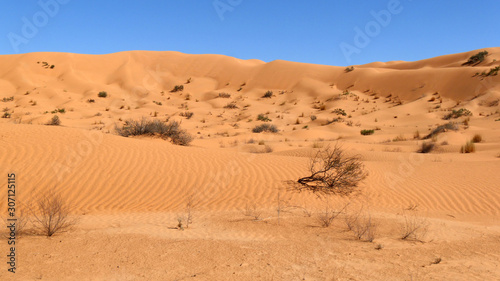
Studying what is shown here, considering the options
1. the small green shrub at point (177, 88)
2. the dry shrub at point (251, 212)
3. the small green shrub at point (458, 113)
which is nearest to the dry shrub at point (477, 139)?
the small green shrub at point (458, 113)

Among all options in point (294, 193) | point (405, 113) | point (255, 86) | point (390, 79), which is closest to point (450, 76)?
point (390, 79)

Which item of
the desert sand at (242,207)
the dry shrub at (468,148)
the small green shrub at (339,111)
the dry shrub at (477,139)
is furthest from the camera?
the small green shrub at (339,111)

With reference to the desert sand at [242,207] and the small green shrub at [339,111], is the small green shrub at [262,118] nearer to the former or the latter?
the desert sand at [242,207]

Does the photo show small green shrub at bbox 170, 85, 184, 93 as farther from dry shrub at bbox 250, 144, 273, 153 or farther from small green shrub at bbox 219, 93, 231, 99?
dry shrub at bbox 250, 144, 273, 153

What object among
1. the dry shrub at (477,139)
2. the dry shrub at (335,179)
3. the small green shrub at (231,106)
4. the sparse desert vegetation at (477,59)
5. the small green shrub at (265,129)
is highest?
the sparse desert vegetation at (477,59)

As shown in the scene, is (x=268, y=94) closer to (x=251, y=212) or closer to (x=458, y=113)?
(x=458, y=113)

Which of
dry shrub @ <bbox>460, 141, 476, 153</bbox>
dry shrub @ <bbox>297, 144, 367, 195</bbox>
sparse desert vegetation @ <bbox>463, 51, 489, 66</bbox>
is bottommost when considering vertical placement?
dry shrub @ <bbox>297, 144, 367, 195</bbox>

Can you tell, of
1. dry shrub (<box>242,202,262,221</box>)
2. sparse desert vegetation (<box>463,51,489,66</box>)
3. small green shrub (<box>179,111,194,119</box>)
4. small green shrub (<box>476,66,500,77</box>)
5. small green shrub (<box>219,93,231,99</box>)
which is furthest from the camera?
sparse desert vegetation (<box>463,51,489,66</box>)

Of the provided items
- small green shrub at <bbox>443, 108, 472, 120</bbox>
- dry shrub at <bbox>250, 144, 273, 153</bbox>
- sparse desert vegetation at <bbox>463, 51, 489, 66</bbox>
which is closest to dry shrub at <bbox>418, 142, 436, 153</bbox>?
dry shrub at <bbox>250, 144, 273, 153</bbox>

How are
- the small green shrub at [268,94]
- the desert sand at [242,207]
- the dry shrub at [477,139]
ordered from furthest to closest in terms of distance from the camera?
the small green shrub at [268,94] < the dry shrub at [477,139] < the desert sand at [242,207]

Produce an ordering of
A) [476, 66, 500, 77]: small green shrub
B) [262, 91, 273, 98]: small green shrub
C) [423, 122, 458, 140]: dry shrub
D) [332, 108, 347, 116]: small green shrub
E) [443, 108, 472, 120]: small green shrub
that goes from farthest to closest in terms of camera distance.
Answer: [262, 91, 273, 98]: small green shrub, [476, 66, 500, 77]: small green shrub, [332, 108, 347, 116]: small green shrub, [443, 108, 472, 120]: small green shrub, [423, 122, 458, 140]: dry shrub

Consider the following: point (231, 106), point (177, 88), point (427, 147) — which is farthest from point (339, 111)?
point (177, 88)

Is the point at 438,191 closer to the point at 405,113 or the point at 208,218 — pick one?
the point at 208,218

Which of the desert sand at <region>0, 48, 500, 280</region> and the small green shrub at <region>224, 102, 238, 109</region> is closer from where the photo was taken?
the desert sand at <region>0, 48, 500, 280</region>
